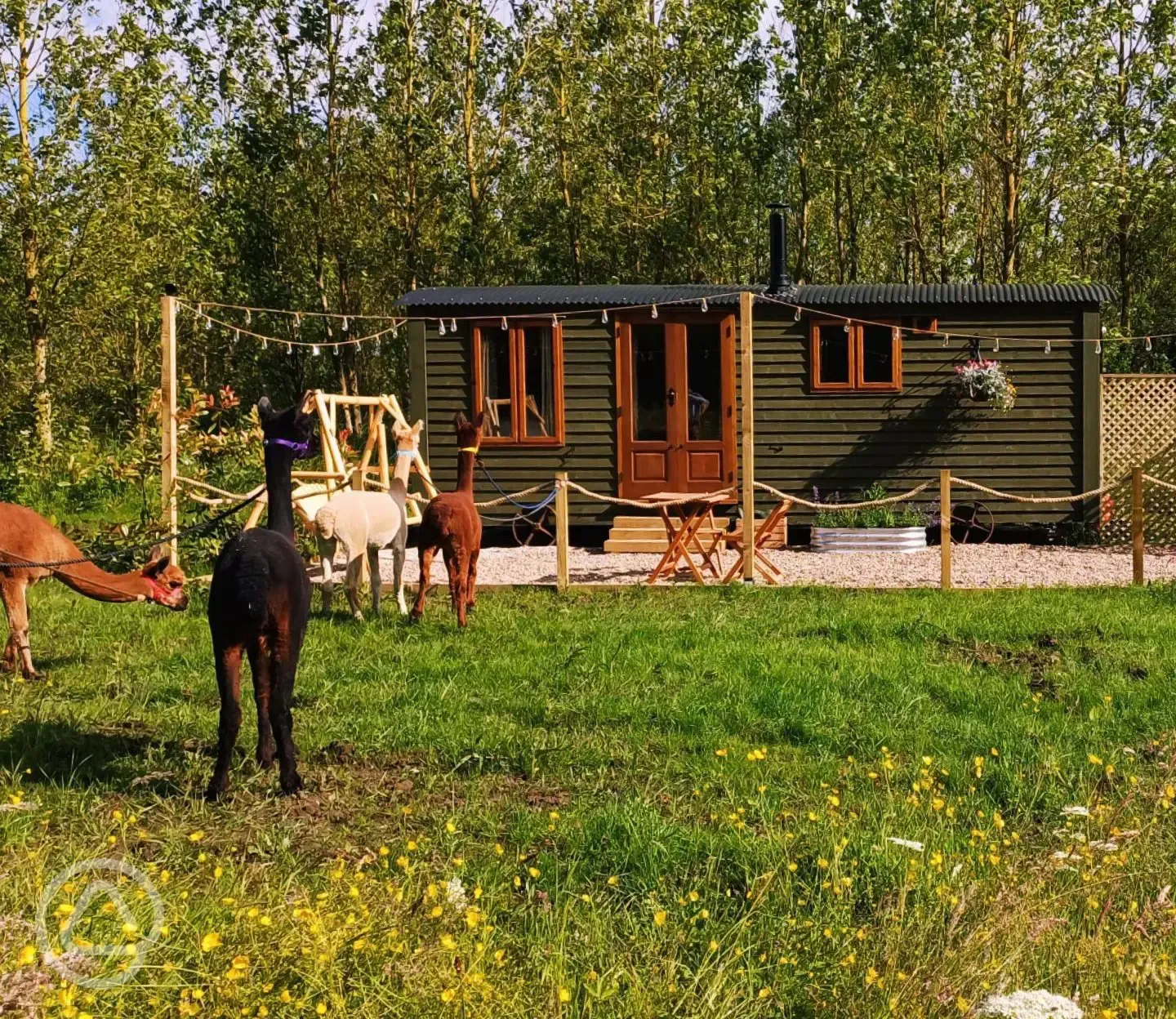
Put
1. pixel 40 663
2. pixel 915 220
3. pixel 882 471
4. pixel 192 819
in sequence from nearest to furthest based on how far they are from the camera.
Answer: pixel 192 819
pixel 40 663
pixel 882 471
pixel 915 220

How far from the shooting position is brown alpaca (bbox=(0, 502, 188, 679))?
6352 millimetres

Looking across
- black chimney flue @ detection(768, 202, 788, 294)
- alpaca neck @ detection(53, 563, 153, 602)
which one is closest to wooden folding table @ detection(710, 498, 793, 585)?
black chimney flue @ detection(768, 202, 788, 294)

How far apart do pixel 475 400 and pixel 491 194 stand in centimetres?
1461

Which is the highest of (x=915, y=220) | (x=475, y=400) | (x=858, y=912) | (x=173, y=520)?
(x=915, y=220)

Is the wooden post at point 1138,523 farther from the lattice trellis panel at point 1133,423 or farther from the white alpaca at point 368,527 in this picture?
the white alpaca at point 368,527

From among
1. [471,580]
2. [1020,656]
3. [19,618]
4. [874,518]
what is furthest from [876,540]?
[19,618]

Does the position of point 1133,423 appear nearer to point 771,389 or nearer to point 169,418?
point 771,389

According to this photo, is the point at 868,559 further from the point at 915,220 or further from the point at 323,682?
the point at 915,220

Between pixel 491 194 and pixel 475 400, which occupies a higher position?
pixel 491 194

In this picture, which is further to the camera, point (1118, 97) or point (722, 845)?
point (1118, 97)

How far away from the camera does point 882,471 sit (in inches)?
545

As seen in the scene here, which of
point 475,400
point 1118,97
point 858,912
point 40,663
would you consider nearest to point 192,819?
point 858,912
